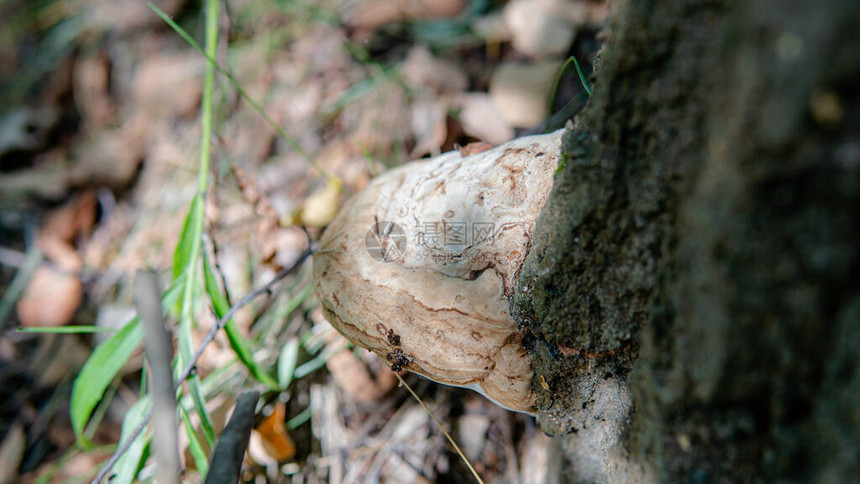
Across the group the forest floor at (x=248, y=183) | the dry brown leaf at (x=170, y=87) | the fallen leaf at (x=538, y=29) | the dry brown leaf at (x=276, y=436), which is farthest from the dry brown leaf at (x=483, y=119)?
the dry brown leaf at (x=170, y=87)

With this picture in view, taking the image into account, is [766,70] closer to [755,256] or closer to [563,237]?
[755,256]

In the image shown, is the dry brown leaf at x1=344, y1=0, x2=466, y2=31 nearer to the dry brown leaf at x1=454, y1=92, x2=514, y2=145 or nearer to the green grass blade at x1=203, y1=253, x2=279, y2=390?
the dry brown leaf at x1=454, y1=92, x2=514, y2=145

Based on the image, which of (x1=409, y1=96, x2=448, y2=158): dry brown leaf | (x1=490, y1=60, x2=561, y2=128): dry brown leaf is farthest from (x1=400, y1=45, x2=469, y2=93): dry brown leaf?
(x1=490, y1=60, x2=561, y2=128): dry brown leaf

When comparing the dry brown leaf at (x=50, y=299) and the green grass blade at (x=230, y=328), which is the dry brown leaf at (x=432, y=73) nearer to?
the green grass blade at (x=230, y=328)

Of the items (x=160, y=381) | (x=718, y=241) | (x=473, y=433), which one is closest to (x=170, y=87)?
(x=473, y=433)

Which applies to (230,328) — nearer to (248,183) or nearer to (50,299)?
(248,183)
